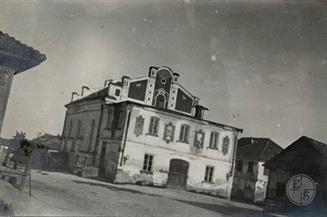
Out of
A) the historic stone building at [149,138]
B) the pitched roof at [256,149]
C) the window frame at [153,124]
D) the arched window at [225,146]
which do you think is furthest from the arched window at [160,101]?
the pitched roof at [256,149]

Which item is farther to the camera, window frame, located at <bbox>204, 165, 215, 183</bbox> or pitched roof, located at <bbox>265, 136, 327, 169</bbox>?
pitched roof, located at <bbox>265, 136, 327, 169</bbox>

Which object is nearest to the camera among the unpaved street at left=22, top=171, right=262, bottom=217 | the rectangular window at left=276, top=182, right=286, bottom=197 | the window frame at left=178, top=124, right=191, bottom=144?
the unpaved street at left=22, top=171, right=262, bottom=217

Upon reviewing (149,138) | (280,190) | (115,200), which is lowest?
(115,200)

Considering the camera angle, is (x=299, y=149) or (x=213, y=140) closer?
(x=213, y=140)

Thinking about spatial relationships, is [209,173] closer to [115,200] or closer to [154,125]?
[154,125]

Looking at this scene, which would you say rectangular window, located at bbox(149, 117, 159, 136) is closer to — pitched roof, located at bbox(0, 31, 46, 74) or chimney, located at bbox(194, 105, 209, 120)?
chimney, located at bbox(194, 105, 209, 120)

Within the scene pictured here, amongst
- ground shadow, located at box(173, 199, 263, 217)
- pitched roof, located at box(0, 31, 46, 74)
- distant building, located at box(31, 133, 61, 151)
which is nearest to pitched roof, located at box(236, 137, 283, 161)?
ground shadow, located at box(173, 199, 263, 217)

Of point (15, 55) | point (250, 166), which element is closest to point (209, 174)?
point (250, 166)
